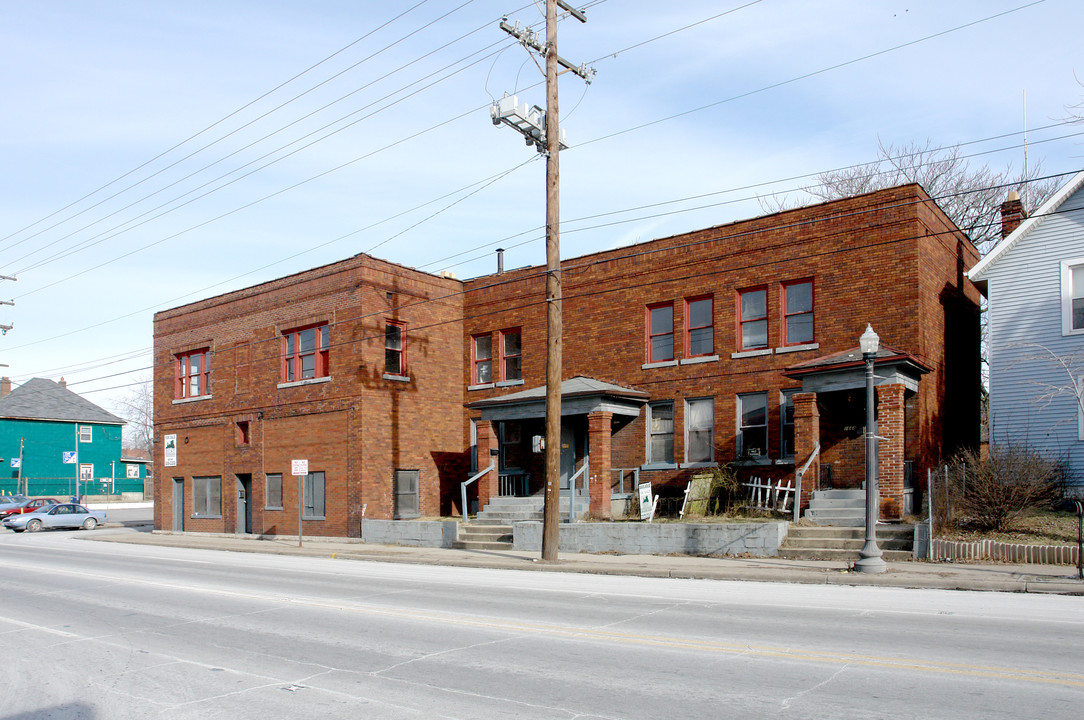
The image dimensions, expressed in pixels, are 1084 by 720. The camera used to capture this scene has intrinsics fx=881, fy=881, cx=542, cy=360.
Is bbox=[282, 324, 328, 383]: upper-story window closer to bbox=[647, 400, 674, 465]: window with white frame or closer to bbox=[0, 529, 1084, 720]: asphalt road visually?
bbox=[647, 400, 674, 465]: window with white frame

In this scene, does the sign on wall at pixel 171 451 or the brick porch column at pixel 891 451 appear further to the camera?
the sign on wall at pixel 171 451

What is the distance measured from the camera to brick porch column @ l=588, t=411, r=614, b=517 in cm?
2325

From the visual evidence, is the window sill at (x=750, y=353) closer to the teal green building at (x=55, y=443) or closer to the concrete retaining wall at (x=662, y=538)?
the concrete retaining wall at (x=662, y=538)

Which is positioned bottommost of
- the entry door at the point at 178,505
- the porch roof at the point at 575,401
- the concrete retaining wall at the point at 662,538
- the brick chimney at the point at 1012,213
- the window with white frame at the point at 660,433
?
the entry door at the point at 178,505

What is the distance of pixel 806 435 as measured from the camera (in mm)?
20531

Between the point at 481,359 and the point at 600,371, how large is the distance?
5.44 meters

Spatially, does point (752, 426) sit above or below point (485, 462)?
above

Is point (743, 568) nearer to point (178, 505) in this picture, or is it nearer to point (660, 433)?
point (660, 433)

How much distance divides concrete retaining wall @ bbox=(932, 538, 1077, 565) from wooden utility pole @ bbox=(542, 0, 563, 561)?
7831mm

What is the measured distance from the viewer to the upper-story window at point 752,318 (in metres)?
24.2

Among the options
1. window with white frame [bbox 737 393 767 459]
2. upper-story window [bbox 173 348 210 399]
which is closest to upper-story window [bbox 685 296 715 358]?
window with white frame [bbox 737 393 767 459]

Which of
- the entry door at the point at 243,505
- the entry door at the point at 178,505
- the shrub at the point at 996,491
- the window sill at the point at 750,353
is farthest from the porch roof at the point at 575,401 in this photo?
the entry door at the point at 178,505

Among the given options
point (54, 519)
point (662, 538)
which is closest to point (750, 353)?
point (662, 538)

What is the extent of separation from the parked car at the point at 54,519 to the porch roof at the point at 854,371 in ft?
119
